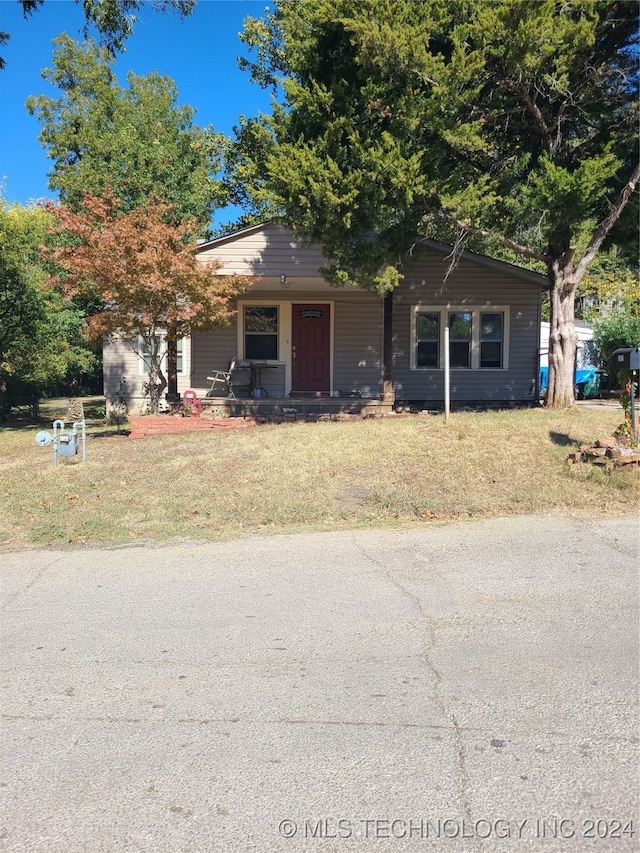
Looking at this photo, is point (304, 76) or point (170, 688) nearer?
point (170, 688)

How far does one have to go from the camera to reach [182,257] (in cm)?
1144

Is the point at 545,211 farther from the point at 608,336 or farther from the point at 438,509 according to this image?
the point at 608,336

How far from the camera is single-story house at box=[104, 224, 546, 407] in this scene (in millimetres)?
15781

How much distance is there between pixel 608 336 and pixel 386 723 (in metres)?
20.8

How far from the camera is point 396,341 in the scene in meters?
16.2

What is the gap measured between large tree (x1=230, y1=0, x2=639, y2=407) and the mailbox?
3565 millimetres

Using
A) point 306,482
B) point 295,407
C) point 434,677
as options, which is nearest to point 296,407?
point 295,407

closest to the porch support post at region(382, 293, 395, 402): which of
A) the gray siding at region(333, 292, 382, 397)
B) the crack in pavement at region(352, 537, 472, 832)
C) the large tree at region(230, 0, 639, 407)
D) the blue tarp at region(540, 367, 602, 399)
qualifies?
the gray siding at region(333, 292, 382, 397)

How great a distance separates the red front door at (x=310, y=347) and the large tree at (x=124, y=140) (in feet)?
10.9

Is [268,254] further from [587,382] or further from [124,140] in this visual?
[587,382]

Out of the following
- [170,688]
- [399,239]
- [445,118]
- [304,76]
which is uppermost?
[304,76]

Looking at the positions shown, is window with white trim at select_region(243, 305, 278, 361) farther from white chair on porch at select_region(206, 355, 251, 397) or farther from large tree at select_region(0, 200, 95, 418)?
large tree at select_region(0, 200, 95, 418)

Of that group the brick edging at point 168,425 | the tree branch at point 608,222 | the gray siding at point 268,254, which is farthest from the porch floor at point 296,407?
the tree branch at point 608,222

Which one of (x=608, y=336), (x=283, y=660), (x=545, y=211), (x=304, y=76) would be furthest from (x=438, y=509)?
(x=608, y=336)
